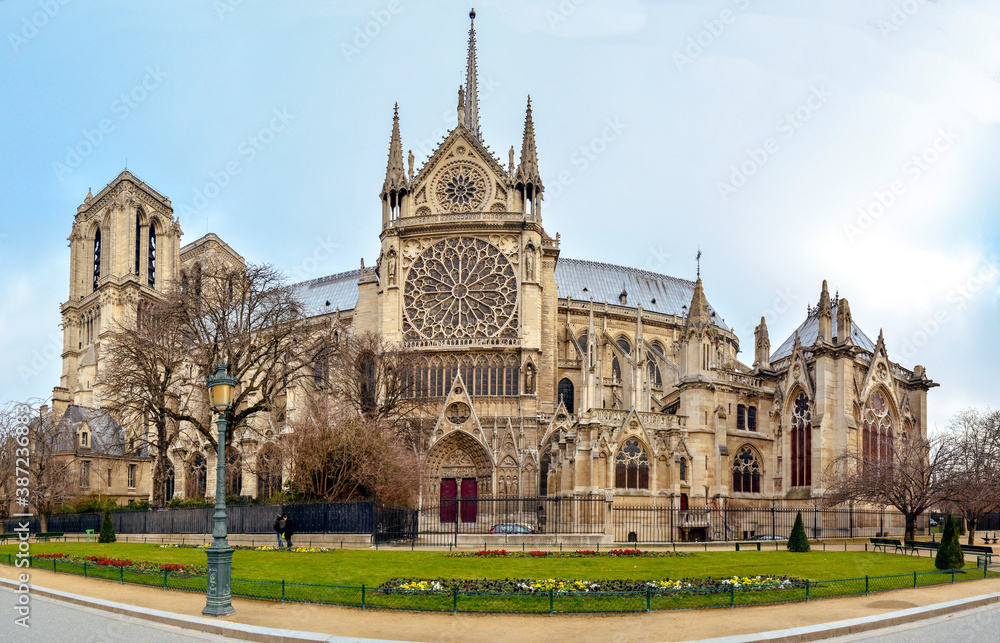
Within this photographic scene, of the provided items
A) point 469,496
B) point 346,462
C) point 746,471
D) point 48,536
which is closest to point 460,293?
point 469,496

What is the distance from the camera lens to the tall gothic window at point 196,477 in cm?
5744

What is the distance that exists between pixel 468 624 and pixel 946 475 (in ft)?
109

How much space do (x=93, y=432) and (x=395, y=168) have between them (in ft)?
100

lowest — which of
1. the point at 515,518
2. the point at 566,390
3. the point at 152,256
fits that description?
the point at 515,518

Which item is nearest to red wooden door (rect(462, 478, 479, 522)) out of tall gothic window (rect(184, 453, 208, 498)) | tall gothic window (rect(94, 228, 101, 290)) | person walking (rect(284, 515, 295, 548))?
person walking (rect(284, 515, 295, 548))

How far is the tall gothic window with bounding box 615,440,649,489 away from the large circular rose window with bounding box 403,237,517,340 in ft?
44.3

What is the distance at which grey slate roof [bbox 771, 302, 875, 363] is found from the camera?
47469mm

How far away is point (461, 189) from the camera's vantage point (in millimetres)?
55344

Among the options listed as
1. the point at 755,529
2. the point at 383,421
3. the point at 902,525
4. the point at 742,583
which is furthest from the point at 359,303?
the point at 742,583

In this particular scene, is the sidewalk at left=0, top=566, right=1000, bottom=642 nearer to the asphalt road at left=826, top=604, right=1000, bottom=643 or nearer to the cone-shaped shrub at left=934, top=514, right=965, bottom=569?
the asphalt road at left=826, top=604, right=1000, bottom=643

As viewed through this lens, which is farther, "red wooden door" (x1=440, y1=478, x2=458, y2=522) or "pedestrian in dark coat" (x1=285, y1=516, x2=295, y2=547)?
"red wooden door" (x1=440, y1=478, x2=458, y2=522)

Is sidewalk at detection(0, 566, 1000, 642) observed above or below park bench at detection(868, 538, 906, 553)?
above

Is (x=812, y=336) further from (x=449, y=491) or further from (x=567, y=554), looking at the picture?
(x=567, y=554)

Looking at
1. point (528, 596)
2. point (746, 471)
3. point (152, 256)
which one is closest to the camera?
point (528, 596)
